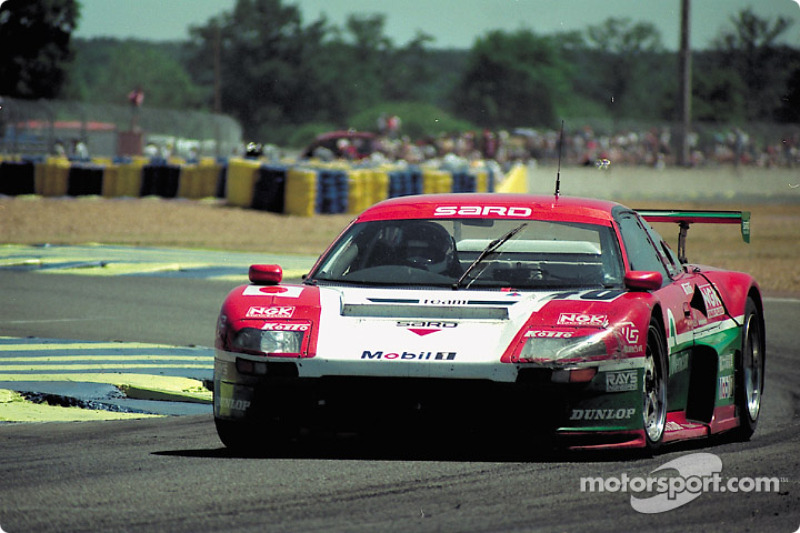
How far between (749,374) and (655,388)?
1.54m

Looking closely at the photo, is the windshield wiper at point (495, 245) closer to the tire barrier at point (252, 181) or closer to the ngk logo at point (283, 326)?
the ngk logo at point (283, 326)

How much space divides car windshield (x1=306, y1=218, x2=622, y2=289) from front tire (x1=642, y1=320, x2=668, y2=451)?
0.44 meters

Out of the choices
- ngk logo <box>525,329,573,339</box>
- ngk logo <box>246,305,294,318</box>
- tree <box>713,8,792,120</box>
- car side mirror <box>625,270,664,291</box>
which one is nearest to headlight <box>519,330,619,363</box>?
ngk logo <box>525,329,573,339</box>

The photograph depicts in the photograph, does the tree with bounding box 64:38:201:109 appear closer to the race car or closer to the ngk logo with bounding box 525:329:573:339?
the race car

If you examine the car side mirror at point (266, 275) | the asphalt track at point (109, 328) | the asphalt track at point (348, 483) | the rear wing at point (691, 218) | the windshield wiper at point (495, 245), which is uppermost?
the rear wing at point (691, 218)

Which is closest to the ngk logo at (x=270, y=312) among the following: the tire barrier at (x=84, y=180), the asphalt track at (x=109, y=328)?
the asphalt track at (x=109, y=328)

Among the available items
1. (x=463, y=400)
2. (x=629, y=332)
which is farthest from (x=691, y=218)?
(x=463, y=400)

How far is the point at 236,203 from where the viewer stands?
2989 cm

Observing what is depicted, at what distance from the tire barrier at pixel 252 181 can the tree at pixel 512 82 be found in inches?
3209

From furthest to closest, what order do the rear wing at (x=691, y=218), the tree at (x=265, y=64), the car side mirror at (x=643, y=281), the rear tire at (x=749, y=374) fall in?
the tree at (x=265, y=64), the rear wing at (x=691, y=218), the rear tire at (x=749, y=374), the car side mirror at (x=643, y=281)

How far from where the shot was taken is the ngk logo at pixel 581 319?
5.36 meters

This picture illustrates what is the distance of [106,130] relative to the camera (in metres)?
45.7

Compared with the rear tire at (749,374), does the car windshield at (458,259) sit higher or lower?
higher

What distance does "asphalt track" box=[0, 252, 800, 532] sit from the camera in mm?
4418
